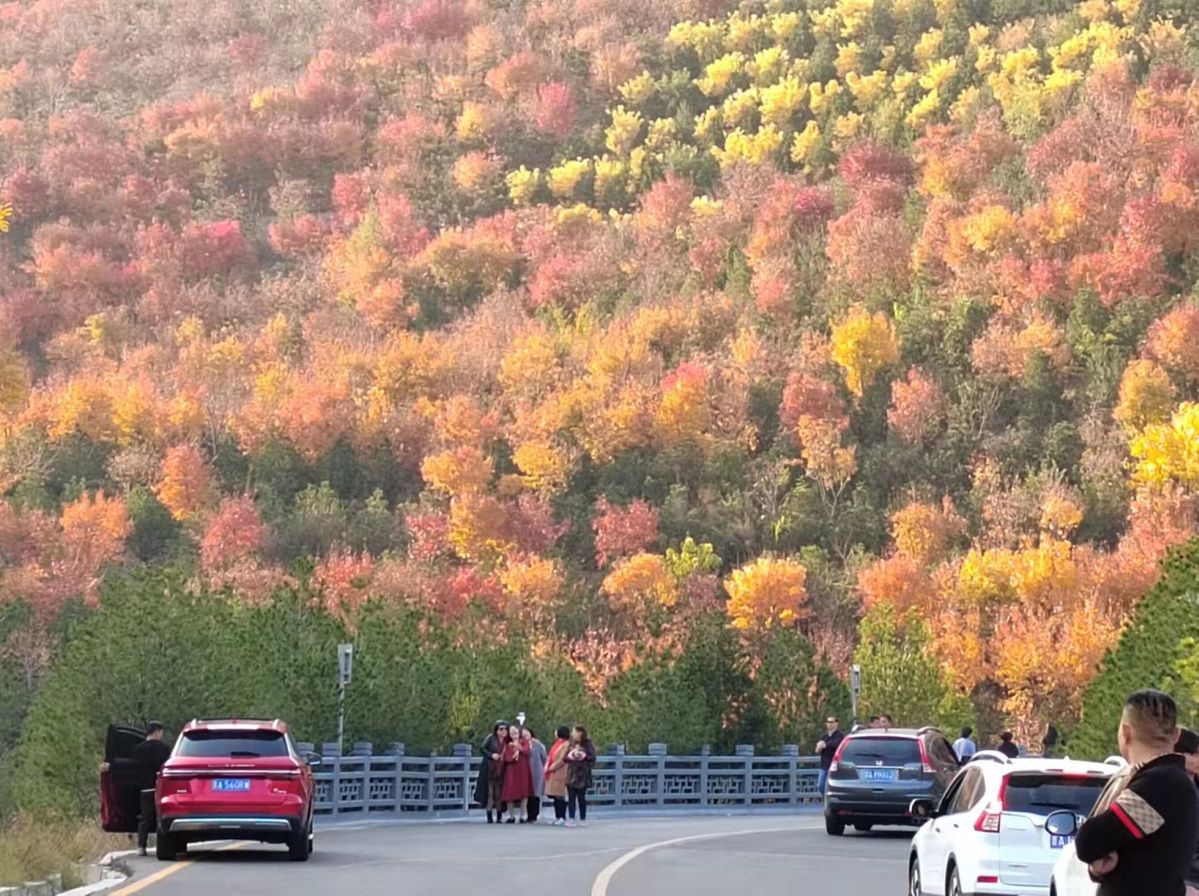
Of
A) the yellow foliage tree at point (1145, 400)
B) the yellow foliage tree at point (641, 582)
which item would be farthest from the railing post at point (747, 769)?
the yellow foliage tree at point (1145, 400)

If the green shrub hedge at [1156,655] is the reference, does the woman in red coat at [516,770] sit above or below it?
below

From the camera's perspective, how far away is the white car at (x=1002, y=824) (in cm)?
1844

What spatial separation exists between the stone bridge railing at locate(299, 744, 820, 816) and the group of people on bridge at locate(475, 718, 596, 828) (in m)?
1.60

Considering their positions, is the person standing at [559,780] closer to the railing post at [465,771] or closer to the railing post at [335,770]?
the railing post at [335,770]

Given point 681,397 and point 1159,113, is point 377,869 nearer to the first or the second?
point 681,397

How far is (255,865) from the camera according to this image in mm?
25484

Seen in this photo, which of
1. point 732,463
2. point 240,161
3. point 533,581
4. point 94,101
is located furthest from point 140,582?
point 94,101

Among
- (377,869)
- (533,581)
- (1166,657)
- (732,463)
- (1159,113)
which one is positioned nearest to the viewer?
(377,869)

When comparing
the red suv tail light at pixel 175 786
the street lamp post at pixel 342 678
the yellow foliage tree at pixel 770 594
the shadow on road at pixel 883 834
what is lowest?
the shadow on road at pixel 883 834

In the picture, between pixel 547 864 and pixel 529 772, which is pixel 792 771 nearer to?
pixel 529 772

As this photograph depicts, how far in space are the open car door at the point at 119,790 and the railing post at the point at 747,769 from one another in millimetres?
24061

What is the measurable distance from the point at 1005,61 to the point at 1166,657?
11062cm

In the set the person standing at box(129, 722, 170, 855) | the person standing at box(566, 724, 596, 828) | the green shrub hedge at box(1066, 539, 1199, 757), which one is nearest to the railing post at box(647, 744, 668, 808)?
the green shrub hedge at box(1066, 539, 1199, 757)

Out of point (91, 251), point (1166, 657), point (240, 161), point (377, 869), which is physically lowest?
point (377, 869)
